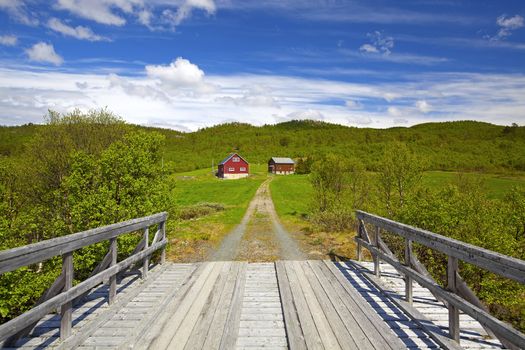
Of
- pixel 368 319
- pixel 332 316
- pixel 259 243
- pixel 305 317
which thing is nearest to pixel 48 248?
pixel 305 317

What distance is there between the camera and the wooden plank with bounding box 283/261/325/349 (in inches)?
180

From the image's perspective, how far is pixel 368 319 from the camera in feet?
17.4

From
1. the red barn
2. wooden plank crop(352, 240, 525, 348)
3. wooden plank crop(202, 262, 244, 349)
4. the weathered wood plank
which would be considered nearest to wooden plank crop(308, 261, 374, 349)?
the weathered wood plank

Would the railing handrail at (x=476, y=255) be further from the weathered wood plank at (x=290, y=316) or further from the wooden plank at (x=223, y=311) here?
the wooden plank at (x=223, y=311)

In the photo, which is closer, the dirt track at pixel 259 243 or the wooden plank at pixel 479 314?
the wooden plank at pixel 479 314

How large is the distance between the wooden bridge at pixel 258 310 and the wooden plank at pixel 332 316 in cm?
2

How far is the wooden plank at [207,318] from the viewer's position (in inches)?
180

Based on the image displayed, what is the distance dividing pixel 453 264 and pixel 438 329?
1.07 m

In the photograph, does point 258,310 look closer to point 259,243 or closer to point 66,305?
point 66,305

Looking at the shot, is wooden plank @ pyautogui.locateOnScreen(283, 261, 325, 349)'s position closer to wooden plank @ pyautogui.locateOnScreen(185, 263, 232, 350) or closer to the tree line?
wooden plank @ pyautogui.locateOnScreen(185, 263, 232, 350)

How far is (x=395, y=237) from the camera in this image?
14.0 meters

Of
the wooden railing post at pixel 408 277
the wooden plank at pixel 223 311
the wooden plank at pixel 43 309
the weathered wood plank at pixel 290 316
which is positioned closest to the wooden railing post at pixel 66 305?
the wooden plank at pixel 43 309

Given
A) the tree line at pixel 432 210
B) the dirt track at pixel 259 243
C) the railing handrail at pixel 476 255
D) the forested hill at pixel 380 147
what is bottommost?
the dirt track at pixel 259 243

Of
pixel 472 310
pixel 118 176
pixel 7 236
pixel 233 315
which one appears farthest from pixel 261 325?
pixel 7 236
